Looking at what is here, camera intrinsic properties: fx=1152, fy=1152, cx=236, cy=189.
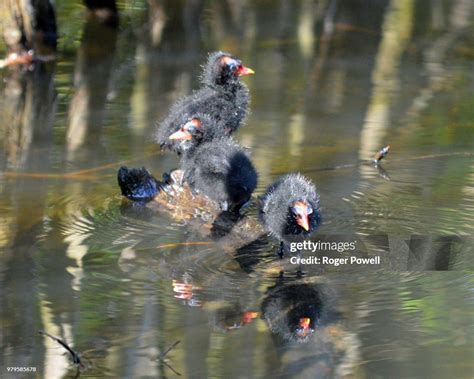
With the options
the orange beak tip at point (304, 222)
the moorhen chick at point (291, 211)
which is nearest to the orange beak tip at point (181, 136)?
the moorhen chick at point (291, 211)

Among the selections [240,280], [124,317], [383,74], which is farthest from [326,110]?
[124,317]

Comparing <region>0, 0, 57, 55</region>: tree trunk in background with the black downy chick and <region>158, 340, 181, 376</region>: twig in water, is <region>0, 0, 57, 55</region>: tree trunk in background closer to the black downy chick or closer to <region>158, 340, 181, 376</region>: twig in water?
the black downy chick

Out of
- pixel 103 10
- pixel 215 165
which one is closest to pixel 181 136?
pixel 215 165

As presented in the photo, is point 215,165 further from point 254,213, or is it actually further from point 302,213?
point 302,213

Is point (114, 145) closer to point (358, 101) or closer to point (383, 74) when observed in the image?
point (358, 101)

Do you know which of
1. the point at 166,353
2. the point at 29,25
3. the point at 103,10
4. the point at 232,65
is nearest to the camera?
the point at 166,353

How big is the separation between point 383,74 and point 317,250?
16.8ft

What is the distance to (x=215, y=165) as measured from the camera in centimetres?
744

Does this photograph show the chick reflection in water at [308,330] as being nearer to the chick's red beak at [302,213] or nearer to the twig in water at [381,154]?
the chick's red beak at [302,213]

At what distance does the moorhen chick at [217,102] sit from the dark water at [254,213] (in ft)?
1.43

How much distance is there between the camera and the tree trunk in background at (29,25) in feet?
38.6

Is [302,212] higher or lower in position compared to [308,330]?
higher

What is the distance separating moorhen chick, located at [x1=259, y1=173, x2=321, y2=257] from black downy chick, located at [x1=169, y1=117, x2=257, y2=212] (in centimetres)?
49

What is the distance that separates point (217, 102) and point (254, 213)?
3.83 feet
